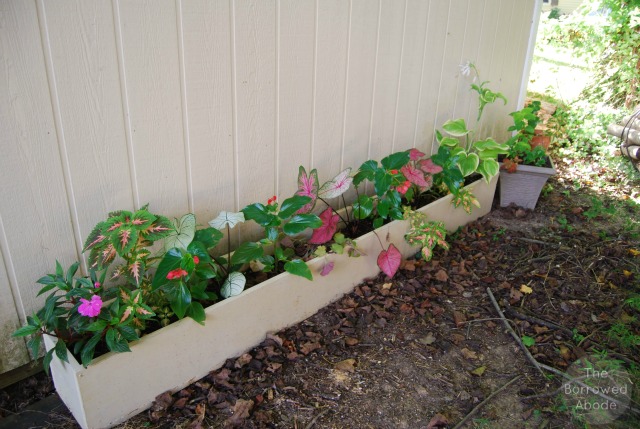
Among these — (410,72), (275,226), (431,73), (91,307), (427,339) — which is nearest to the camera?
(91,307)

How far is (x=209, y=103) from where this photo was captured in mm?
1854

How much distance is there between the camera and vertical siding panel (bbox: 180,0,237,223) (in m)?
1.75

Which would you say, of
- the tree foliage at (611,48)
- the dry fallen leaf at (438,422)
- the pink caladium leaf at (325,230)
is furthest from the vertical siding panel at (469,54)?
the tree foliage at (611,48)

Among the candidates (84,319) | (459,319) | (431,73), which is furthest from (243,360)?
(431,73)

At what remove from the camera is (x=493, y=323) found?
2.24 metres

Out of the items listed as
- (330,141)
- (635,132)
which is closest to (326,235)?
(330,141)

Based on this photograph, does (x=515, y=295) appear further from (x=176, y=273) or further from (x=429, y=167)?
(x=176, y=273)

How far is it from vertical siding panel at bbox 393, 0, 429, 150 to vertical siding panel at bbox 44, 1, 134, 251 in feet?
5.09

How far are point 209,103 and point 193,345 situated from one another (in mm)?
862

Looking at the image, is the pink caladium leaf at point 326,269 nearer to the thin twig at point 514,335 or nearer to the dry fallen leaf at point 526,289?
the thin twig at point 514,335

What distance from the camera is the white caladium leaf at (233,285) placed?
5.99ft

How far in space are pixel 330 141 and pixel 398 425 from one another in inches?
50.9

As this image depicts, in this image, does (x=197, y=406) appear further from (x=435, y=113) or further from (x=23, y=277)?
(x=435, y=113)

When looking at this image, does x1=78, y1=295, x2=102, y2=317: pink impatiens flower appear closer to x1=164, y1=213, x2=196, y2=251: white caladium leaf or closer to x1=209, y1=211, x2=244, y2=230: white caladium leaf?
x1=164, y1=213, x2=196, y2=251: white caladium leaf
